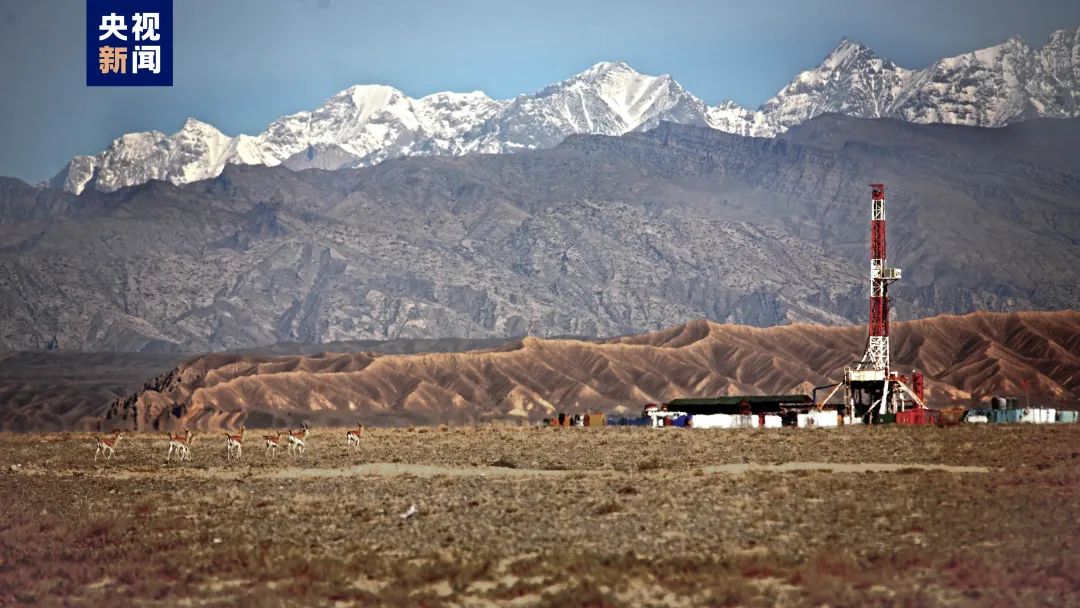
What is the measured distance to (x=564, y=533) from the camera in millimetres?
39688

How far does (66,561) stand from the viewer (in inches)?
1494

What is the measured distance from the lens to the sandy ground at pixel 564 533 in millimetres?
32156

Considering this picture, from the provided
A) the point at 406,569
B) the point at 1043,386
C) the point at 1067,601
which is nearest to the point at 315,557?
the point at 406,569

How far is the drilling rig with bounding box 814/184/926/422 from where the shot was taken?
11606 centimetres

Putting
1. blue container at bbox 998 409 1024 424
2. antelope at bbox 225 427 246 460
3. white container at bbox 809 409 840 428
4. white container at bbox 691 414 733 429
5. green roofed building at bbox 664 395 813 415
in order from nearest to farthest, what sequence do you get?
antelope at bbox 225 427 246 460
blue container at bbox 998 409 1024 424
white container at bbox 809 409 840 428
white container at bbox 691 414 733 429
green roofed building at bbox 664 395 813 415

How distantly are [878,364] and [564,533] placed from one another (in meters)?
83.2

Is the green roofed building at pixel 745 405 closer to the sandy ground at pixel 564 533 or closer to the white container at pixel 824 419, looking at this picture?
the white container at pixel 824 419

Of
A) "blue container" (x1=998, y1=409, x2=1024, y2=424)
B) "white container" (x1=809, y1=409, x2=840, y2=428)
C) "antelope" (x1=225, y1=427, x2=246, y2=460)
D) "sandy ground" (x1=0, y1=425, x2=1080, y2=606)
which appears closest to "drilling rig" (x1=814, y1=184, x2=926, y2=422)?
"white container" (x1=809, y1=409, x2=840, y2=428)

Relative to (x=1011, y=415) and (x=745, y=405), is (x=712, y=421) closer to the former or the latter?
(x=745, y=405)

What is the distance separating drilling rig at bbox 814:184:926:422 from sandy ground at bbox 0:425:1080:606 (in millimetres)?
49508

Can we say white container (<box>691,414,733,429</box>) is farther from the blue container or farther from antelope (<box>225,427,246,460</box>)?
antelope (<box>225,427,246,460</box>)

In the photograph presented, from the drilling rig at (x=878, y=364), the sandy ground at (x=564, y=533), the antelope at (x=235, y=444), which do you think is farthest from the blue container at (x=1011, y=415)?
the antelope at (x=235, y=444)

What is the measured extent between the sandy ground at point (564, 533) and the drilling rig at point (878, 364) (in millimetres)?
49508

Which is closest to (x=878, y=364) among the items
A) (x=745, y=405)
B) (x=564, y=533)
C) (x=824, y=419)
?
(x=824, y=419)
